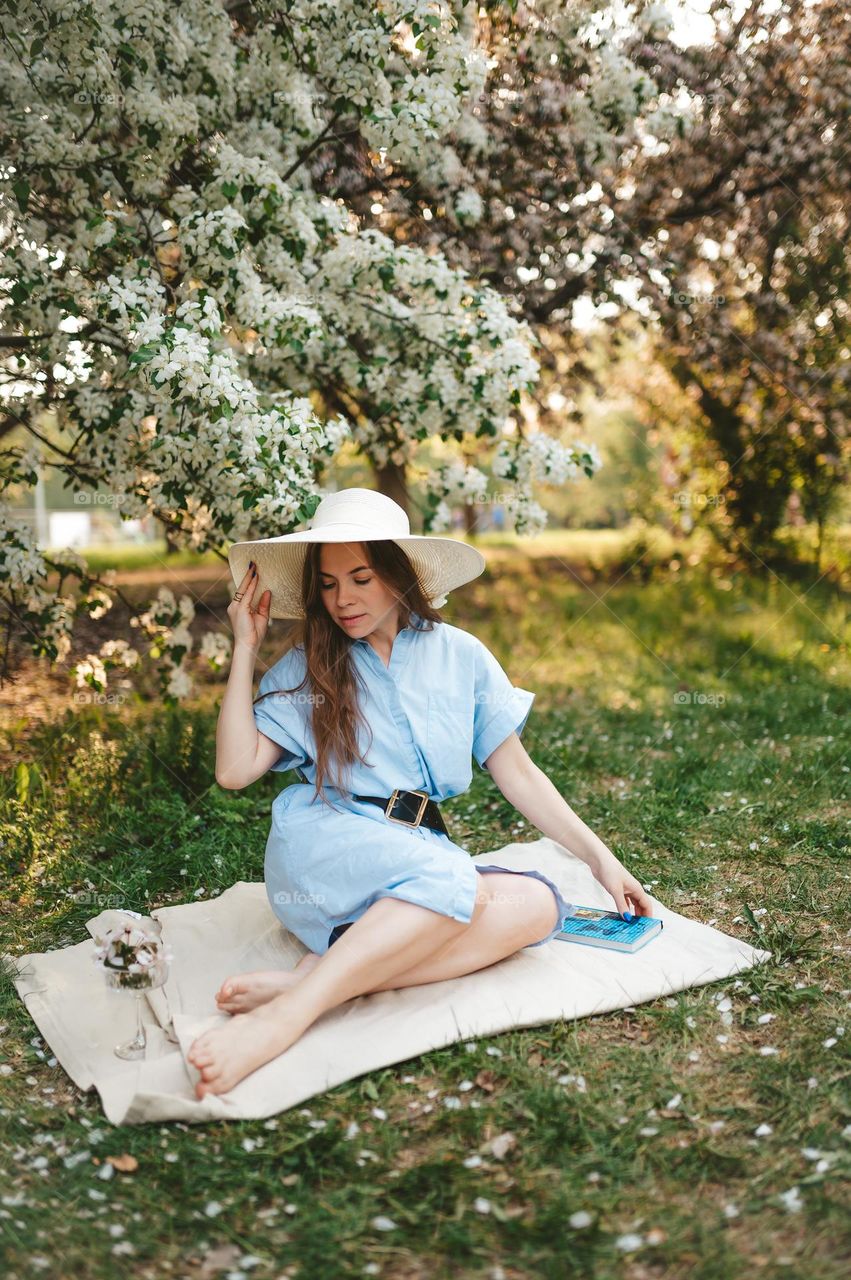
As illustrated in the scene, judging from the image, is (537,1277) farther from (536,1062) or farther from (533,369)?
(533,369)

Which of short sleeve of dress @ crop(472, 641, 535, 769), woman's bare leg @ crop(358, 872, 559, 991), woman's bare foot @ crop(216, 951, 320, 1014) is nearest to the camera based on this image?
woman's bare foot @ crop(216, 951, 320, 1014)

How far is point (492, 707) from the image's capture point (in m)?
2.95

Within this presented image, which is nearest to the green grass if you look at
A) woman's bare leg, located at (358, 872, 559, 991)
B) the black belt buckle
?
woman's bare leg, located at (358, 872, 559, 991)

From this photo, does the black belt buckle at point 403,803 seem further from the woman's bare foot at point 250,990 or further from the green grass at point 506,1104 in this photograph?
the green grass at point 506,1104

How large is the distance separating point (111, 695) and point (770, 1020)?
4236 millimetres

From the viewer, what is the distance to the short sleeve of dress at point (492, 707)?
294cm

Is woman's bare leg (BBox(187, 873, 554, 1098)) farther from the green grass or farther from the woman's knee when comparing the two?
the green grass

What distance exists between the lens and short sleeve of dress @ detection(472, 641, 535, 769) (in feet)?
9.64

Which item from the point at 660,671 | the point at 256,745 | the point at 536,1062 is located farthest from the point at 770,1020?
the point at 660,671

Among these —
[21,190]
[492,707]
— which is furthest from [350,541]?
[21,190]

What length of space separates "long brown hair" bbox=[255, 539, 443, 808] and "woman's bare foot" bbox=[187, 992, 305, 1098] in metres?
0.61

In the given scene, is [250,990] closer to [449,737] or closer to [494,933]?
[494,933]

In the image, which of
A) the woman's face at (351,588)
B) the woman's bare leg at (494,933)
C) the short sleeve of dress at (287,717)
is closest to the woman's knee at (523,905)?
the woman's bare leg at (494,933)

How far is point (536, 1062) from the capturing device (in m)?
2.48
